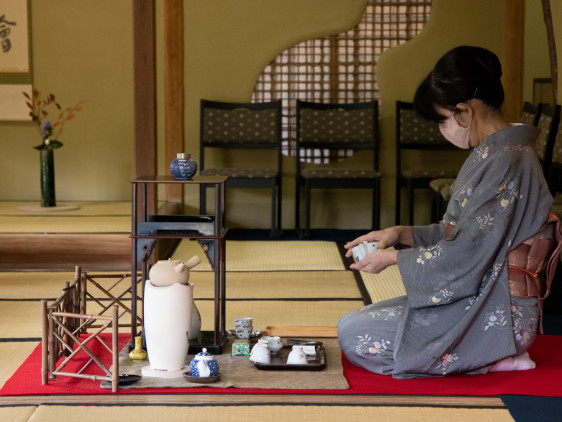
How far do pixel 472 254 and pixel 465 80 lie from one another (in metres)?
0.50

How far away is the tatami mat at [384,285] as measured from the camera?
12.7ft

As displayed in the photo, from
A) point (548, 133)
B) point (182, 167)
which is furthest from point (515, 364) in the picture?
point (548, 133)

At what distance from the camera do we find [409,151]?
6250 millimetres

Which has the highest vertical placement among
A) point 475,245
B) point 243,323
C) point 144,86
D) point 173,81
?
point 173,81

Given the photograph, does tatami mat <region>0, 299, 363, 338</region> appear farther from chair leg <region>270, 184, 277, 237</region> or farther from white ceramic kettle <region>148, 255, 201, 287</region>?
chair leg <region>270, 184, 277, 237</region>

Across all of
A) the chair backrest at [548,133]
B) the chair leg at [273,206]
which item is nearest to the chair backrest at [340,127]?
the chair leg at [273,206]

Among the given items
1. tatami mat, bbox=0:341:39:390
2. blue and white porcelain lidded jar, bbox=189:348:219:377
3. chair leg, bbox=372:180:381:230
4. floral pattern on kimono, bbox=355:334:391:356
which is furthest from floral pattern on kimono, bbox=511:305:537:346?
chair leg, bbox=372:180:381:230

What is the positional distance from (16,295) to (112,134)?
2.70m

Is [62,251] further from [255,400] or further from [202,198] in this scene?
[255,400]

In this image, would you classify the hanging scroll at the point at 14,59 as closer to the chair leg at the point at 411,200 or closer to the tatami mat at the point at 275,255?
the tatami mat at the point at 275,255

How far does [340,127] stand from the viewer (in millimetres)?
6023

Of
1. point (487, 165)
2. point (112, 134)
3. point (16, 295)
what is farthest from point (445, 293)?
point (112, 134)

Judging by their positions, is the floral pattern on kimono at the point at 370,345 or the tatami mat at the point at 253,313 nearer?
the floral pattern on kimono at the point at 370,345

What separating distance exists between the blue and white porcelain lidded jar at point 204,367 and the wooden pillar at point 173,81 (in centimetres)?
380
